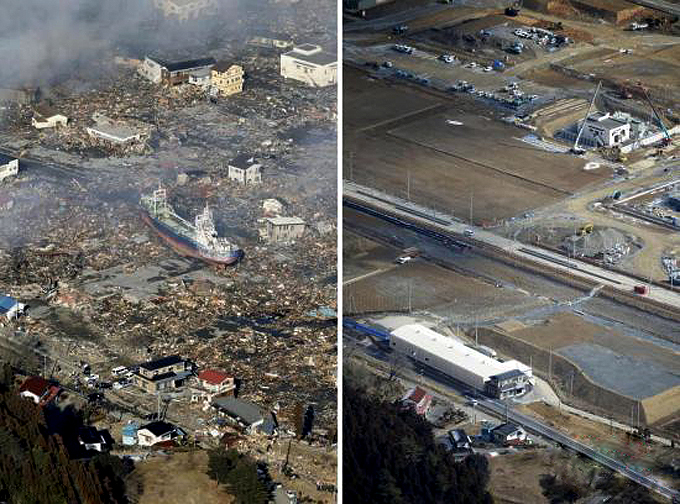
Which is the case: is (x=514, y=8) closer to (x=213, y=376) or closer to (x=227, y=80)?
(x=227, y=80)

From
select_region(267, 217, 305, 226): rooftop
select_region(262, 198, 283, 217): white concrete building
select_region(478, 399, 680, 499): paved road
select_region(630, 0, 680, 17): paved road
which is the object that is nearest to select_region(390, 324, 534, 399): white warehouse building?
select_region(478, 399, 680, 499): paved road

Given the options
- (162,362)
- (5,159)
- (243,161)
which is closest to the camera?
(162,362)

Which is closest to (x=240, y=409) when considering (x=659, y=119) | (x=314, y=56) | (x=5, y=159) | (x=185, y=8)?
(x=5, y=159)

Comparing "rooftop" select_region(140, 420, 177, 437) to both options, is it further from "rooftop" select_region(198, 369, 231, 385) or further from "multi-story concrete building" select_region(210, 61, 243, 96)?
"multi-story concrete building" select_region(210, 61, 243, 96)

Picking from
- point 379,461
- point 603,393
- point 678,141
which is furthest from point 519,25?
point 379,461

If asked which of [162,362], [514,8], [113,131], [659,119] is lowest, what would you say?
[514,8]

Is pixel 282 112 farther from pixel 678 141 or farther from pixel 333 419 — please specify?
pixel 333 419

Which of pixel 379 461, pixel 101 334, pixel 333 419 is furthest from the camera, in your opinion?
pixel 101 334
